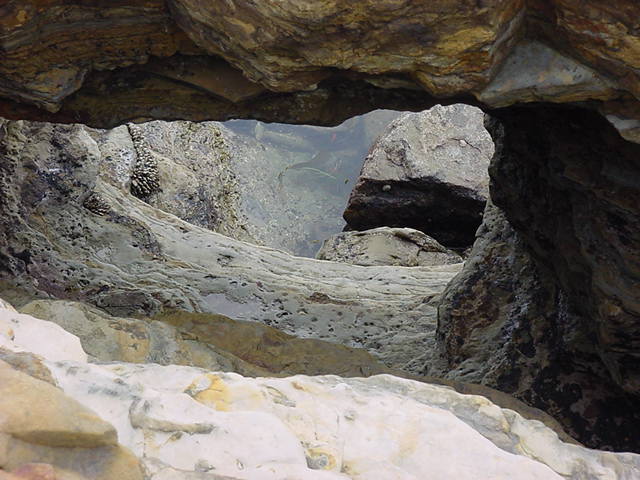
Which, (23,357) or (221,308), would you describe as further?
(221,308)

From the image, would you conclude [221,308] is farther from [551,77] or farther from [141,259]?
[551,77]

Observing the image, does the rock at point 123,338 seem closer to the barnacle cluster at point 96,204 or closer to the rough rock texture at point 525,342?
the rough rock texture at point 525,342

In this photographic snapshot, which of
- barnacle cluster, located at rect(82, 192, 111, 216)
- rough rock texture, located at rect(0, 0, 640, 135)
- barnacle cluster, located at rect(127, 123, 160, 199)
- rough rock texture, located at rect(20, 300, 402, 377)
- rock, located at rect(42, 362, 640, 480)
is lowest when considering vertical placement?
barnacle cluster, located at rect(127, 123, 160, 199)

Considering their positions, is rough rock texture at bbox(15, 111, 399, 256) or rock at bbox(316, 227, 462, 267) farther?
rough rock texture at bbox(15, 111, 399, 256)

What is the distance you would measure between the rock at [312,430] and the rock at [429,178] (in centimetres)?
511

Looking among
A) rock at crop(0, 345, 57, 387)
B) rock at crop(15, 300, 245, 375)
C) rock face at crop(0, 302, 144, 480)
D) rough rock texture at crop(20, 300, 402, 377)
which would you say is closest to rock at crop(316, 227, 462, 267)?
rough rock texture at crop(20, 300, 402, 377)

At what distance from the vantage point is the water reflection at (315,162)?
10219mm

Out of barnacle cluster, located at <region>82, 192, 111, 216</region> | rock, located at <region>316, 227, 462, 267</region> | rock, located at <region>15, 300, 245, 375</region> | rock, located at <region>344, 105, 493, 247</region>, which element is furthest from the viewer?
rock, located at <region>344, 105, 493, 247</region>

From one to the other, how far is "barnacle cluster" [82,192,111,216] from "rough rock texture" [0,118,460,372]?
0.05 meters

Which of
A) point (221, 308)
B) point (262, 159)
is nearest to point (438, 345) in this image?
point (221, 308)

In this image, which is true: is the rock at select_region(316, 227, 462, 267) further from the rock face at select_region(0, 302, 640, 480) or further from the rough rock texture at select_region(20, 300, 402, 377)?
the rock face at select_region(0, 302, 640, 480)

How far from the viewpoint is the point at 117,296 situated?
12.8 ft

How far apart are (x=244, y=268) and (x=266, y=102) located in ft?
6.82

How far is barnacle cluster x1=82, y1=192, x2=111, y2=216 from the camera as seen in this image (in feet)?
15.5
